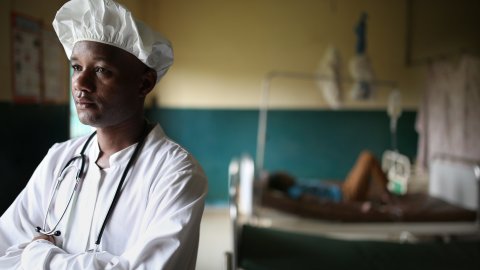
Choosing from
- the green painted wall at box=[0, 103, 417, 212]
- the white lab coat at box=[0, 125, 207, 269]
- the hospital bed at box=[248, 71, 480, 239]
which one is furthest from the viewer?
the green painted wall at box=[0, 103, 417, 212]

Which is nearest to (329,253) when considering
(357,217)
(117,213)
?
(357,217)

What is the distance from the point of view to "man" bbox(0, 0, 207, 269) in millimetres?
824

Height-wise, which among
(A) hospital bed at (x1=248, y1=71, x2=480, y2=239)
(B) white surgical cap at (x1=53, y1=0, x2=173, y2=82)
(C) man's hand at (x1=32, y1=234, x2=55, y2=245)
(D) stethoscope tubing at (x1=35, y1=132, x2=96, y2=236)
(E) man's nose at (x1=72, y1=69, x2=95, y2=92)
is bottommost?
(A) hospital bed at (x1=248, y1=71, x2=480, y2=239)

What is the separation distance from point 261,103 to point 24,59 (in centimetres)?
388

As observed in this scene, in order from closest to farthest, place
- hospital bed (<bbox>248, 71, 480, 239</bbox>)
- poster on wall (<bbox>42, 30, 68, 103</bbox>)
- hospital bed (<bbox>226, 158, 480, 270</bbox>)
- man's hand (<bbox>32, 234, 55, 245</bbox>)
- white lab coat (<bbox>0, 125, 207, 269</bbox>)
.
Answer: white lab coat (<bbox>0, 125, 207, 269</bbox>) < man's hand (<bbox>32, 234, 55, 245</bbox>) < poster on wall (<bbox>42, 30, 68, 103</bbox>) < hospital bed (<bbox>226, 158, 480, 270</bbox>) < hospital bed (<bbox>248, 71, 480, 239</bbox>)

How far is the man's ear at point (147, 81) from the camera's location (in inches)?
37.0

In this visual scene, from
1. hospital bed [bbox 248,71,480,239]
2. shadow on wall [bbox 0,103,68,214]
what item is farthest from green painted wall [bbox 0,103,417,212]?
shadow on wall [bbox 0,103,68,214]

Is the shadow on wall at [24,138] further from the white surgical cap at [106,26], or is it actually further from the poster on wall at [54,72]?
the white surgical cap at [106,26]

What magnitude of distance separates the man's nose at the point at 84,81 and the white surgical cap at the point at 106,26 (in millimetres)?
78

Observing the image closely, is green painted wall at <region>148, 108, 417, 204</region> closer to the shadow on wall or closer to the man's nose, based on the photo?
the shadow on wall

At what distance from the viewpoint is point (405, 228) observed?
3.00 metres

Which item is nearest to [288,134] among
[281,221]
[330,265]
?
[281,221]

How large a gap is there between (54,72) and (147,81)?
0.29 metres

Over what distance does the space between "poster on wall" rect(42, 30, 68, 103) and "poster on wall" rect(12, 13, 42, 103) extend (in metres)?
0.01
